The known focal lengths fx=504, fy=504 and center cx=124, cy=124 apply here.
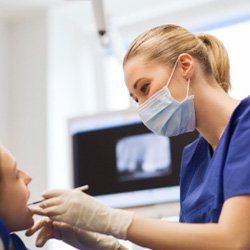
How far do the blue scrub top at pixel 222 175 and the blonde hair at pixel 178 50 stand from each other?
226 millimetres

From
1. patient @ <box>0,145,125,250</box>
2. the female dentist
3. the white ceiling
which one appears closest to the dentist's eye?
the female dentist

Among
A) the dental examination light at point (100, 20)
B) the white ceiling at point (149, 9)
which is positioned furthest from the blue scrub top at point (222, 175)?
the white ceiling at point (149, 9)

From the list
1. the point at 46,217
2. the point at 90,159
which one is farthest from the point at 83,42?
the point at 46,217

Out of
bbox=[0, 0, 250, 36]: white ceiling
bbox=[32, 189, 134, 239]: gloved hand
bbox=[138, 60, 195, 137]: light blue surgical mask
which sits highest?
bbox=[0, 0, 250, 36]: white ceiling

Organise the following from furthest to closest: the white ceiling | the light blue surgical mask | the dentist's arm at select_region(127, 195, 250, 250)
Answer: the white ceiling
the light blue surgical mask
the dentist's arm at select_region(127, 195, 250, 250)

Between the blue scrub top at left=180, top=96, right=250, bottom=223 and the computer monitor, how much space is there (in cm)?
92

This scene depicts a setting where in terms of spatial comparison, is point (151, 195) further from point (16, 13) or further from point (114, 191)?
point (16, 13)

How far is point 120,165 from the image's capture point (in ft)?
8.63

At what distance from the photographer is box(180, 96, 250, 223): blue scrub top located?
1279mm

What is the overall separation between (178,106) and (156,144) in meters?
1.09

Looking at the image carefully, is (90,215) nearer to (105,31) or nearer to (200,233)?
(200,233)

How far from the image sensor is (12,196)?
1.29 metres

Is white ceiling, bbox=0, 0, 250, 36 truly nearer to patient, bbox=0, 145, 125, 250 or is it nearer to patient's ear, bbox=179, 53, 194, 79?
patient's ear, bbox=179, 53, 194, 79

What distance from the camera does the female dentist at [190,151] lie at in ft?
3.96
